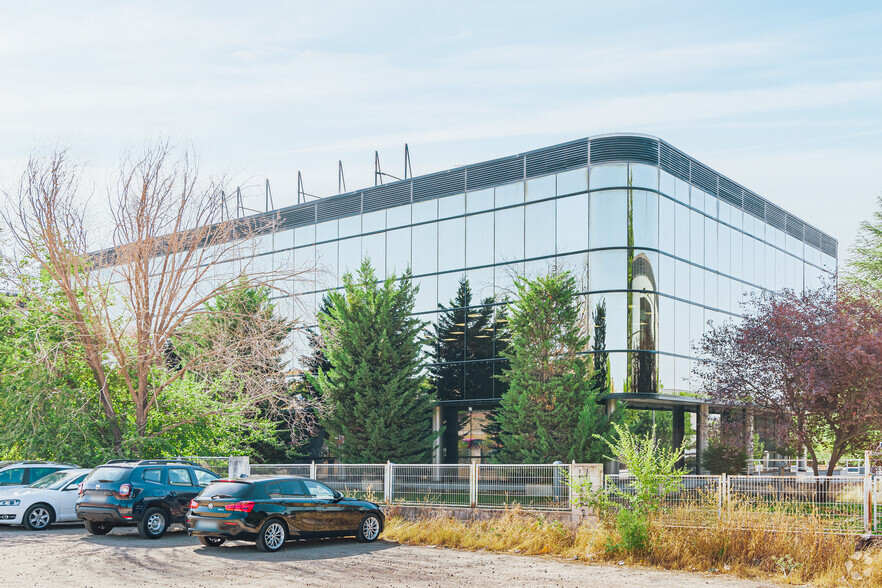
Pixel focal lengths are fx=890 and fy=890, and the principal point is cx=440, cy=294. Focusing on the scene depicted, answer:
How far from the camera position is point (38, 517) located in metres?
19.0

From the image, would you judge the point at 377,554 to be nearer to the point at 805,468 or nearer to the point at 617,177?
the point at 617,177

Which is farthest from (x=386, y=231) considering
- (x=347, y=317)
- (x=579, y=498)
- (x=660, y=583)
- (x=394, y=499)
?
(x=660, y=583)

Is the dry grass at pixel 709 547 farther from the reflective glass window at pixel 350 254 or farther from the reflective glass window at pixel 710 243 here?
the reflective glass window at pixel 350 254

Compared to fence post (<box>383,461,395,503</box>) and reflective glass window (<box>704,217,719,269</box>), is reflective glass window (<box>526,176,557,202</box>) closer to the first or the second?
reflective glass window (<box>704,217,719,269</box>)

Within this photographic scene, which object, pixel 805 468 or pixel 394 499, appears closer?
pixel 394 499

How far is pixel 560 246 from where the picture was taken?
3123 centimetres

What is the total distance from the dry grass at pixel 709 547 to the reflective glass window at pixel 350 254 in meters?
21.4

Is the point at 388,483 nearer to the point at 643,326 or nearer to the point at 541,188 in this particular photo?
the point at 643,326

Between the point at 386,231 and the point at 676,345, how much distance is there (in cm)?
1260

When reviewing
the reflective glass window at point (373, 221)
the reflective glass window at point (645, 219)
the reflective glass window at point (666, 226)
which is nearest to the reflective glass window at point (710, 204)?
the reflective glass window at point (666, 226)

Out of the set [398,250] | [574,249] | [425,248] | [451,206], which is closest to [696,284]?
[574,249]

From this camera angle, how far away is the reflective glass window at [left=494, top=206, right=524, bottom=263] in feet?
107

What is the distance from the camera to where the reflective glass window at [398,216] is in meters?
36.2

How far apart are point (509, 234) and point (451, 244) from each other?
8.87ft
